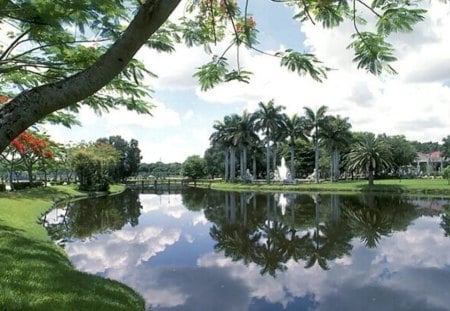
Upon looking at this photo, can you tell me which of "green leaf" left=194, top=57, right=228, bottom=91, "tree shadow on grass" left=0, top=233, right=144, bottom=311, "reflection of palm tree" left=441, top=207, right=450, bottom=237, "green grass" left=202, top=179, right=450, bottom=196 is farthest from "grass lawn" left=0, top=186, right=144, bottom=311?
"green grass" left=202, top=179, right=450, bottom=196

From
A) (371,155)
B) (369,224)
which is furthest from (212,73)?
(371,155)

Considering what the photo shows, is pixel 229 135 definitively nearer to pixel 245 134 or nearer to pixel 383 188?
pixel 245 134

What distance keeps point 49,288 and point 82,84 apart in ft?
19.6

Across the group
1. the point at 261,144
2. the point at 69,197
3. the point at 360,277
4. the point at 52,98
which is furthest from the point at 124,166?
the point at 52,98

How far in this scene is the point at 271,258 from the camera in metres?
16.4

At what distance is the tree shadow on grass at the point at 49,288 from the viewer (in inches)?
289

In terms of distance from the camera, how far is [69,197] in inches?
1758

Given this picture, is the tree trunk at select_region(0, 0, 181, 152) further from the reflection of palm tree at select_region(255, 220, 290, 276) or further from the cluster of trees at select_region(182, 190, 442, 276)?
the cluster of trees at select_region(182, 190, 442, 276)

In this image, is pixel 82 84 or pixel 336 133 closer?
pixel 82 84

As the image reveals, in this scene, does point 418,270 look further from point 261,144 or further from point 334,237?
point 261,144

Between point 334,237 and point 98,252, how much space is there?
10.8 m

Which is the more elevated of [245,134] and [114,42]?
[245,134]

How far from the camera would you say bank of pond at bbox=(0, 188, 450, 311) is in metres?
9.78

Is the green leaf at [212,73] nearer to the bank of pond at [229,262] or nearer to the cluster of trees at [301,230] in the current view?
the bank of pond at [229,262]
